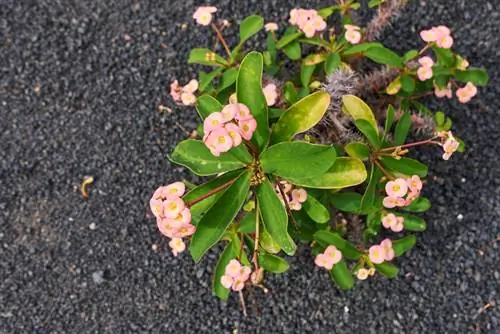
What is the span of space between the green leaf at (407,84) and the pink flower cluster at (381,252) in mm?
523

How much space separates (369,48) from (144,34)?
1081 millimetres

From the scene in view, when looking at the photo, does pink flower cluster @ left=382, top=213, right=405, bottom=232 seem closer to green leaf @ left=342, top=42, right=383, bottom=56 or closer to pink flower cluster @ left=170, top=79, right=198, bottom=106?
green leaf @ left=342, top=42, right=383, bottom=56

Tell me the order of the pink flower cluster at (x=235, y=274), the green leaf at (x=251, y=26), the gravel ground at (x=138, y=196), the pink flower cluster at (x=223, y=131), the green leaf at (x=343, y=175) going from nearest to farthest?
the pink flower cluster at (x=223, y=131), the green leaf at (x=343, y=175), the pink flower cluster at (x=235, y=274), the green leaf at (x=251, y=26), the gravel ground at (x=138, y=196)

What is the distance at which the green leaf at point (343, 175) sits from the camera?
1.66 m

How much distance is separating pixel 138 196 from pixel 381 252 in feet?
3.42

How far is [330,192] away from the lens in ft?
6.63

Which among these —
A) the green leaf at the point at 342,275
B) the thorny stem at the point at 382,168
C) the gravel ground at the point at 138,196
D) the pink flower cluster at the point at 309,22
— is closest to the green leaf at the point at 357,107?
the thorny stem at the point at 382,168

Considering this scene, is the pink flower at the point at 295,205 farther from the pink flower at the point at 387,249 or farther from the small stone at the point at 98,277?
the small stone at the point at 98,277

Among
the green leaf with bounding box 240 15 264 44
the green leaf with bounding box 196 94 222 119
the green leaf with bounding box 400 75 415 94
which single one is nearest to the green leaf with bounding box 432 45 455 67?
the green leaf with bounding box 400 75 415 94

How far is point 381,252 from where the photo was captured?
1977 millimetres

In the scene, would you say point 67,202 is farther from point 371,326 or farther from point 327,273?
point 371,326

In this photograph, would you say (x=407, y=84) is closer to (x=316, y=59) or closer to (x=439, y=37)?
(x=439, y=37)

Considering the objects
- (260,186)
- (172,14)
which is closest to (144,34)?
(172,14)

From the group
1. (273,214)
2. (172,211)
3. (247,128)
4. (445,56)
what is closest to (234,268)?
(273,214)
